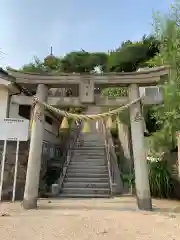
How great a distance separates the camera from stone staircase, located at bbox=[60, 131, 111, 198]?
1127 centimetres

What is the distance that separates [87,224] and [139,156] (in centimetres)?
310

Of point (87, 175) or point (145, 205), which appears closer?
point (145, 205)

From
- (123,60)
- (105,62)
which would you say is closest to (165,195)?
(123,60)

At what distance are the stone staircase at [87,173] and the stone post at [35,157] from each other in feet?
11.0

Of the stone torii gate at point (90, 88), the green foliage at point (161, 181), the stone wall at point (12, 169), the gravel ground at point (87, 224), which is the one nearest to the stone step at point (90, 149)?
the green foliage at point (161, 181)

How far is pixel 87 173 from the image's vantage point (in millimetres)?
12734

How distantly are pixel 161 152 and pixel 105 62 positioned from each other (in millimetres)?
15499

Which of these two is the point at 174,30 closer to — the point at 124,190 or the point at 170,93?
the point at 170,93

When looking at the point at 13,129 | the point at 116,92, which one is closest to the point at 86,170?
the point at 13,129

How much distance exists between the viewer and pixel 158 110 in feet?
28.9

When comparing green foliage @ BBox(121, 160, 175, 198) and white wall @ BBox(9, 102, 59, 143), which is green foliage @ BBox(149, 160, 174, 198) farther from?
white wall @ BBox(9, 102, 59, 143)

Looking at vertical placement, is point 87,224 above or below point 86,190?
below

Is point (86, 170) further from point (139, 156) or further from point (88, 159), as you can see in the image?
point (139, 156)

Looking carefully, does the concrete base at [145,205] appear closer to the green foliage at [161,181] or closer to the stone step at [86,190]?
the green foliage at [161,181]
